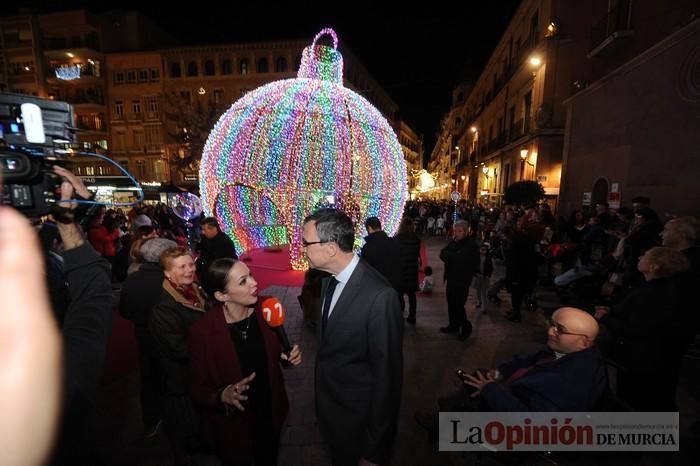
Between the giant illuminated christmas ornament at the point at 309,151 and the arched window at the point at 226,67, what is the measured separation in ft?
82.9

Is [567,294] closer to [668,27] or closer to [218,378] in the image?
[218,378]

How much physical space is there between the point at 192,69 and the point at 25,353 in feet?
114

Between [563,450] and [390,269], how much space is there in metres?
2.88

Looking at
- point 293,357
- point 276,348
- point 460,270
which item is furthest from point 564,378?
point 460,270

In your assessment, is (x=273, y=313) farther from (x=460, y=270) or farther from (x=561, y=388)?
(x=460, y=270)

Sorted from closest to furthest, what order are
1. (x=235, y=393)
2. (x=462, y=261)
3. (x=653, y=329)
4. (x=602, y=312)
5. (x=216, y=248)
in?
(x=235, y=393)
(x=653, y=329)
(x=602, y=312)
(x=462, y=261)
(x=216, y=248)

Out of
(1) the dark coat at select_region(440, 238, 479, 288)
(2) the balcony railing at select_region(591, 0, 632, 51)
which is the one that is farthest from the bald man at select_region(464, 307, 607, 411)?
(2) the balcony railing at select_region(591, 0, 632, 51)

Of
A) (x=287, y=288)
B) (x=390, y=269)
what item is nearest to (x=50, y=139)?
(x=390, y=269)

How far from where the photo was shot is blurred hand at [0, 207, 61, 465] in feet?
2.15

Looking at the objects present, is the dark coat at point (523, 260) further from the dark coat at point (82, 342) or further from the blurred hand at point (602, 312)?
the dark coat at point (82, 342)

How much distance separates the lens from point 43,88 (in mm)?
27656

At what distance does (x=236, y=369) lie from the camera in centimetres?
189

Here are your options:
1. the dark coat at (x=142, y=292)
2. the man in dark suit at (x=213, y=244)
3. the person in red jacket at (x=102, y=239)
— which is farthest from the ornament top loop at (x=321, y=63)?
the dark coat at (x=142, y=292)

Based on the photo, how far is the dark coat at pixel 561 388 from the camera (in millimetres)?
1831
